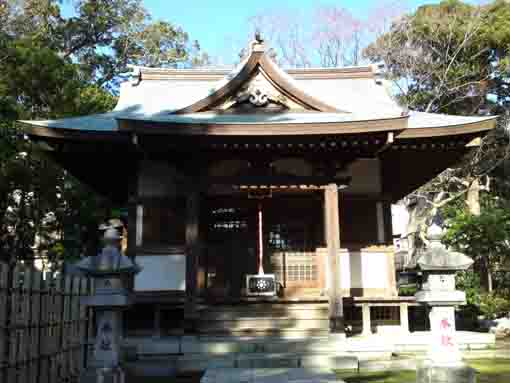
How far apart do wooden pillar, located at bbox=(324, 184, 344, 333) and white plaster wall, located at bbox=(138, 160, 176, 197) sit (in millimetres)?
3809

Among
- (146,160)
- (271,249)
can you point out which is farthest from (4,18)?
(271,249)

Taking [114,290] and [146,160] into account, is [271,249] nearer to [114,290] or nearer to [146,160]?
[146,160]

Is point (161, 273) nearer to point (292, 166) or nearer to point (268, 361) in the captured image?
point (292, 166)

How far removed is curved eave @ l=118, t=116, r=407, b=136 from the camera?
9.73 meters

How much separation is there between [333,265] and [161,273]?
401 centimetres

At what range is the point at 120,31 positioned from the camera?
97.6 feet

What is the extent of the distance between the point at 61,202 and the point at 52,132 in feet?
28.1

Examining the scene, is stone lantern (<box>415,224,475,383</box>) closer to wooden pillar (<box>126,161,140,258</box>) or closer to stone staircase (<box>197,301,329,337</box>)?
stone staircase (<box>197,301,329,337</box>)

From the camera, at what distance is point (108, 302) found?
21.5 ft

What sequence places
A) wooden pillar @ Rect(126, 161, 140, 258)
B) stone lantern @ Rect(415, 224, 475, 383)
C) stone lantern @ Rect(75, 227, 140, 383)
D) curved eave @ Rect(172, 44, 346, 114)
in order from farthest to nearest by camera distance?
wooden pillar @ Rect(126, 161, 140, 258) → curved eave @ Rect(172, 44, 346, 114) → stone lantern @ Rect(75, 227, 140, 383) → stone lantern @ Rect(415, 224, 475, 383)

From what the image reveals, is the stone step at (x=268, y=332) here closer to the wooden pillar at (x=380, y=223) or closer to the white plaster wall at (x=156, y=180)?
the wooden pillar at (x=380, y=223)

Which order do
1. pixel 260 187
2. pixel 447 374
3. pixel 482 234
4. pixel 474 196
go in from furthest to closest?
pixel 474 196
pixel 482 234
pixel 260 187
pixel 447 374

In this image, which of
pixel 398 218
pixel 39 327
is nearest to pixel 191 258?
pixel 39 327

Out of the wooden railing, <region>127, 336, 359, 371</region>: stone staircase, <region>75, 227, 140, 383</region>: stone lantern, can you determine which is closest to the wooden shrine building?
<region>127, 336, 359, 371</region>: stone staircase
